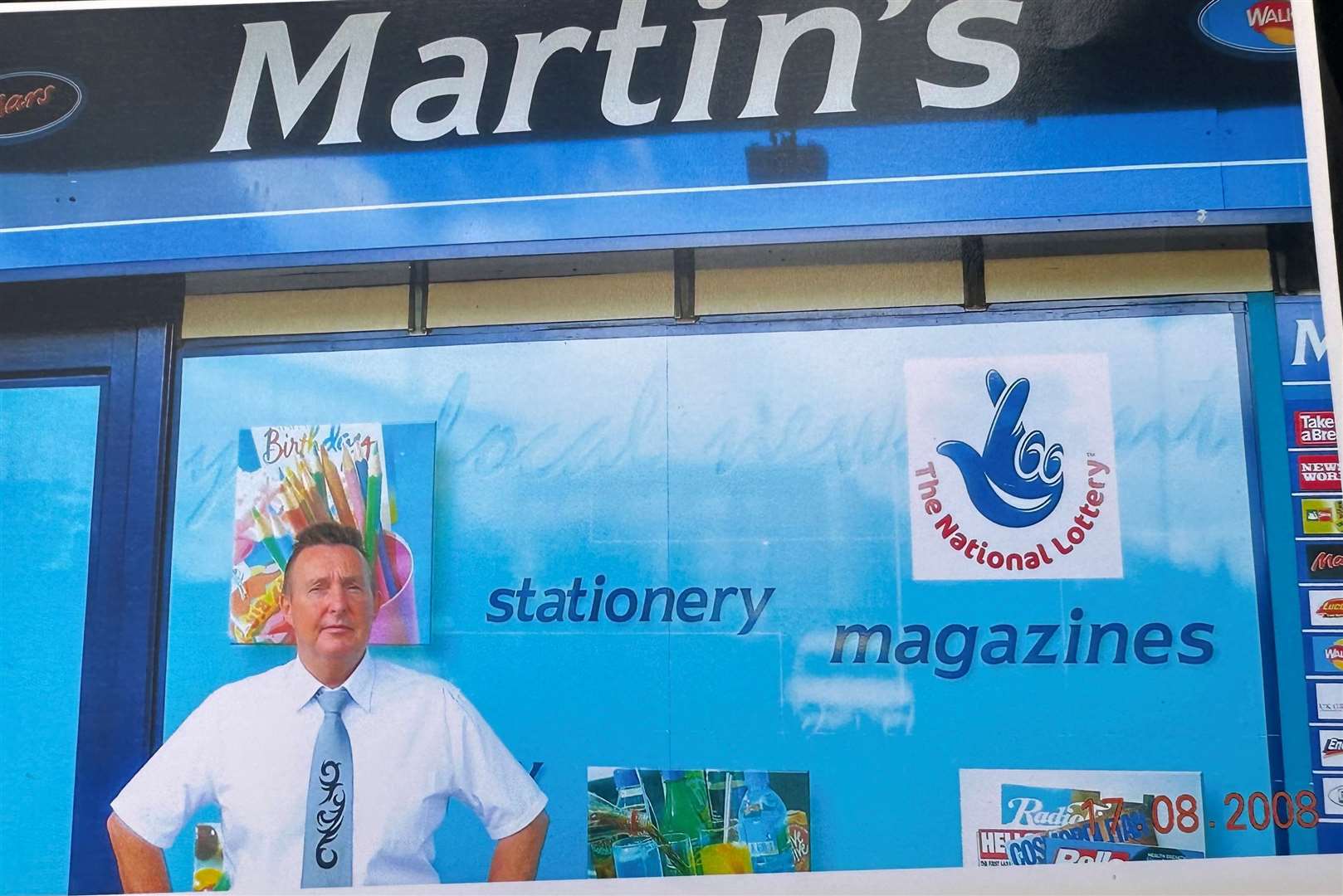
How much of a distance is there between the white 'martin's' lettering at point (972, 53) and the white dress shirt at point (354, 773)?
1.54 meters

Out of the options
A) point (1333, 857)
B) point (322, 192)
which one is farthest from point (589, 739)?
point (1333, 857)

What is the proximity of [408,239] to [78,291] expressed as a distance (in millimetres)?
726

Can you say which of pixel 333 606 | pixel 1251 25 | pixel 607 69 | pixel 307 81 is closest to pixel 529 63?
pixel 607 69

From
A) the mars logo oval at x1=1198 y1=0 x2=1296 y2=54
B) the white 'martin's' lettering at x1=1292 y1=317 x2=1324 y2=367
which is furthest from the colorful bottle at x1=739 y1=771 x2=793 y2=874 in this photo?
the mars logo oval at x1=1198 y1=0 x2=1296 y2=54

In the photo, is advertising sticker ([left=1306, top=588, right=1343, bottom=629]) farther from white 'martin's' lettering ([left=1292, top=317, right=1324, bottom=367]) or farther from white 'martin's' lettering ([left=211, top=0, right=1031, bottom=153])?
white 'martin's' lettering ([left=211, top=0, right=1031, bottom=153])

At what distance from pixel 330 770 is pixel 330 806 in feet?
0.22

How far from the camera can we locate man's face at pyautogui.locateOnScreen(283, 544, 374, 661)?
205cm

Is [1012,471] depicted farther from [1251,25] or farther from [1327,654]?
[1251,25]

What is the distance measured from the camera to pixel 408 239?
213 centimetres

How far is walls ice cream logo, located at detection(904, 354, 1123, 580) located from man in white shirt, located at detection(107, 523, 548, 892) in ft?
3.13

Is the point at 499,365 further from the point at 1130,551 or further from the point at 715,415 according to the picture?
the point at 1130,551
